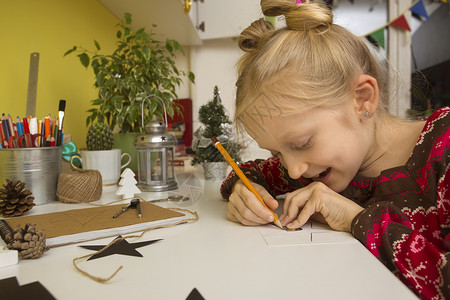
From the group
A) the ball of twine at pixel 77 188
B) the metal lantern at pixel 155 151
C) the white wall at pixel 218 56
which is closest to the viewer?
the ball of twine at pixel 77 188

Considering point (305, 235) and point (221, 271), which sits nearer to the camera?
point (221, 271)

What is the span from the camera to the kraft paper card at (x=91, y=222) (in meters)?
0.49

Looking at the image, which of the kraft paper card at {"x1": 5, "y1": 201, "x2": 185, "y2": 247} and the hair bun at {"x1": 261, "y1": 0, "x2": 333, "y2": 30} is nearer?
the kraft paper card at {"x1": 5, "y1": 201, "x2": 185, "y2": 247}

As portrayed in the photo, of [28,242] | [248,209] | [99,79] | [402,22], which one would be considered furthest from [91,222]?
[402,22]

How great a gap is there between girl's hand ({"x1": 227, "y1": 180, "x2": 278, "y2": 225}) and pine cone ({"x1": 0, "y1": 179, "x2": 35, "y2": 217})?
37cm

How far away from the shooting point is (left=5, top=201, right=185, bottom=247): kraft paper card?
19.2 inches

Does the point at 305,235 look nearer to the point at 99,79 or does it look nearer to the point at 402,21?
the point at 99,79

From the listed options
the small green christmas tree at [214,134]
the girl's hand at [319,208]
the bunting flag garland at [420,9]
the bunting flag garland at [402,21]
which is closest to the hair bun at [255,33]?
the girl's hand at [319,208]

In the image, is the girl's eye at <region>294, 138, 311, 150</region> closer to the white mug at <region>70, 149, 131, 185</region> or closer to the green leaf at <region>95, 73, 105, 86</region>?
the white mug at <region>70, 149, 131, 185</region>

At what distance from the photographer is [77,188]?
0.72 metres

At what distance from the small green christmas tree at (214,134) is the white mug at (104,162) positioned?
26 cm

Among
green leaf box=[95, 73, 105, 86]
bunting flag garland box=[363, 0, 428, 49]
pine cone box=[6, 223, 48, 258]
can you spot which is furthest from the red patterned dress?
bunting flag garland box=[363, 0, 428, 49]

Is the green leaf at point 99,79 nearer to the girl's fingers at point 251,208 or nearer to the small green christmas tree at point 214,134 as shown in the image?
the small green christmas tree at point 214,134

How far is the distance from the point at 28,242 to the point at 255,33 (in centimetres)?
52
